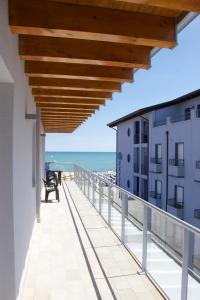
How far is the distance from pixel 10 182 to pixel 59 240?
8.39 feet

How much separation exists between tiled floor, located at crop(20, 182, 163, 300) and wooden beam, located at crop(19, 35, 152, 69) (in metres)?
2.23

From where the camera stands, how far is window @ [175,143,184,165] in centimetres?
1647

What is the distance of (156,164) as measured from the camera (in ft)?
62.5

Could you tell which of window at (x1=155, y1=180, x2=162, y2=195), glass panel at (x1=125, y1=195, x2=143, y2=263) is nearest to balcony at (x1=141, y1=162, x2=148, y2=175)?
window at (x1=155, y1=180, x2=162, y2=195)

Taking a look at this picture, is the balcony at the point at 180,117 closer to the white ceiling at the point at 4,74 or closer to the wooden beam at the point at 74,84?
the wooden beam at the point at 74,84

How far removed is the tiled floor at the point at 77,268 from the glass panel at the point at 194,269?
47cm

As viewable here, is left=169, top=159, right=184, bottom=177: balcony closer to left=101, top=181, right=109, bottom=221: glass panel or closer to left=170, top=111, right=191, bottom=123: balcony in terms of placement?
left=170, top=111, right=191, bottom=123: balcony

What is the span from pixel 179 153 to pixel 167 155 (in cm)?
128

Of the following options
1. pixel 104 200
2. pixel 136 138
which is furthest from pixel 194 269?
pixel 136 138

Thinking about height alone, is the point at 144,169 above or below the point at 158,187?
above

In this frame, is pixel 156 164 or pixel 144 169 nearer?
pixel 156 164

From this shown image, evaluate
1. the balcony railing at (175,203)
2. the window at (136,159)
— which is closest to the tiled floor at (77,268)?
the balcony railing at (175,203)

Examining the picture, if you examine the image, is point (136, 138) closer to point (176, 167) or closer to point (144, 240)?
point (176, 167)

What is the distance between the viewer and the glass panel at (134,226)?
12.9 ft
